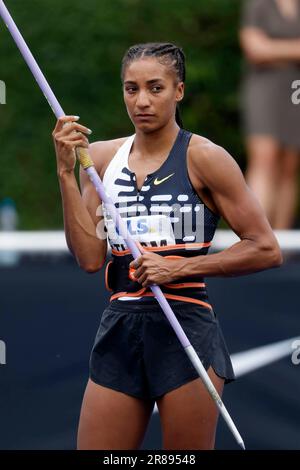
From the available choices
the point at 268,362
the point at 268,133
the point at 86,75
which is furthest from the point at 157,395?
the point at 86,75

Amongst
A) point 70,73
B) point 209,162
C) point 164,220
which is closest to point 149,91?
point 209,162

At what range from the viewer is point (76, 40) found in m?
8.22

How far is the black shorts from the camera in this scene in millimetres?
3623

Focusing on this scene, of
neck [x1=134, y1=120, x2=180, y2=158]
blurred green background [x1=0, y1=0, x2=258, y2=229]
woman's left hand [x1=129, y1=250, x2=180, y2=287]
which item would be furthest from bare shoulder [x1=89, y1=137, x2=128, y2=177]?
blurred green background [x1=0, y1=0, x2=258, y2=229]

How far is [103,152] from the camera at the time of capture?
3.83 metres

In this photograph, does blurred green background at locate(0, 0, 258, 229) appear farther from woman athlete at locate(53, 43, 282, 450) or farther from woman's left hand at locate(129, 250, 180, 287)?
woman's left hand at locate(129, 250, 180, 287)

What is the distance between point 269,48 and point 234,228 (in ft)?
6.38

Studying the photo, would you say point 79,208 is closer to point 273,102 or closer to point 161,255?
point 161,255

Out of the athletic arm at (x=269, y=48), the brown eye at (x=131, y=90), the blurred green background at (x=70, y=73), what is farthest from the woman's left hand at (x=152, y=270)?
the blurred green background at (x=70, y=73)

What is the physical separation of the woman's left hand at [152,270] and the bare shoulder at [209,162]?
0.90 feet

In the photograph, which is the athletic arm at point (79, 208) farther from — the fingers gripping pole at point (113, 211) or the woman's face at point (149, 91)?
the woman's face at point (149, 91)

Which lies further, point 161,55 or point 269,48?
point 269,48

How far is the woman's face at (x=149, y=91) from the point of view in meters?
3.61
